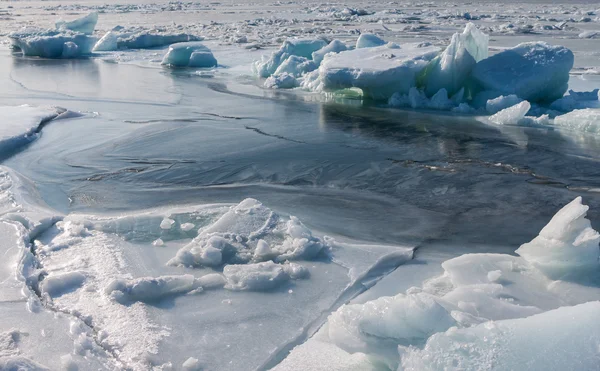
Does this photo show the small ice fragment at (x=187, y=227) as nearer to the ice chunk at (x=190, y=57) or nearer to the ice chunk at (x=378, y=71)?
the ice chunk at (x=378, y=71)

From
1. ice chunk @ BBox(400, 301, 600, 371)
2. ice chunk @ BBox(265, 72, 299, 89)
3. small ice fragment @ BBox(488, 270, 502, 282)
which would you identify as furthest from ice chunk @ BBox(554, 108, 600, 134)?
ice chunk @ BBox(400, 301, 600, 371)

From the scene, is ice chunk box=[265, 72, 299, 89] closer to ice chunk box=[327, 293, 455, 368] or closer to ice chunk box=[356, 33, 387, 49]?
ice chunk box=[356, 33, 387, 49]

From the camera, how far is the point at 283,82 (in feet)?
34.7

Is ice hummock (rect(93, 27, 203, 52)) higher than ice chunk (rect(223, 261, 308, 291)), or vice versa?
ice chunk (rect(223, 261, 308, 291))

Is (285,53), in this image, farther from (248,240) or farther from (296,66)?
(248,240)

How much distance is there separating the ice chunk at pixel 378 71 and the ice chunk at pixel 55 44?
349 inches

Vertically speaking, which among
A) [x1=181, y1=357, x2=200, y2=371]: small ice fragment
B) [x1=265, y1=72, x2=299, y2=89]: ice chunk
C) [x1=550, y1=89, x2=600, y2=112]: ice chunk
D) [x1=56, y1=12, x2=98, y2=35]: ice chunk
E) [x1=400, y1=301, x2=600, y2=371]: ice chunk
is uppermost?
[x1=400, y1=301, x2=600, y2=371]: ice chunk

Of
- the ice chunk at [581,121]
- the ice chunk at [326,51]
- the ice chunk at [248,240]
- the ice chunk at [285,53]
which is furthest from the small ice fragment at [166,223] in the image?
the ice chunk at [285,53]

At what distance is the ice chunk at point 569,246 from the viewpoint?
332 cm

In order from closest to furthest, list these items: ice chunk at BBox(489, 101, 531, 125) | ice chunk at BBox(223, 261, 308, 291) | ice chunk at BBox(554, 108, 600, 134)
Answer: ice chunk at BBox(223, 261, 308, 291)
ice chunk at BBox(554, 108, 600, 134)
ice chunk at BBox(489, 101, 531, 125)

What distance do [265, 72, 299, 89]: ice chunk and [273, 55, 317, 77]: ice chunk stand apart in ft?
0.90

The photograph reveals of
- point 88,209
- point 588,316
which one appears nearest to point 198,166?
point 88,209

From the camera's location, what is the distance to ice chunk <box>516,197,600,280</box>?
3322 millimetres

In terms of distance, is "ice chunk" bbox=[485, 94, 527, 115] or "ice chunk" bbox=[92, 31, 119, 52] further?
"ice chunk" bbox=[92, 31, 119, 52]
